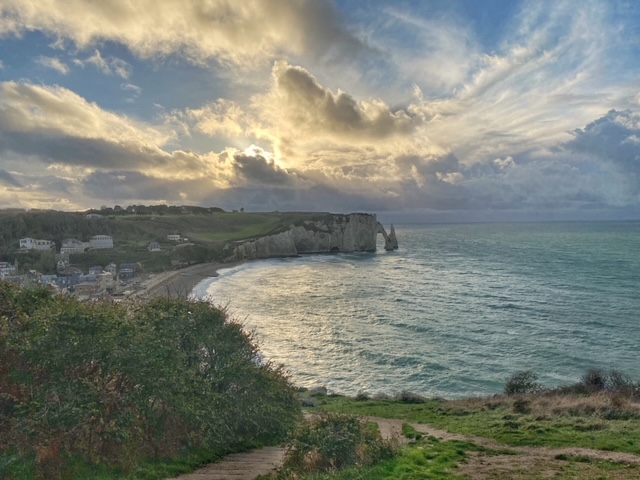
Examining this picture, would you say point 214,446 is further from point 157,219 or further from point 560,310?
point 157,219

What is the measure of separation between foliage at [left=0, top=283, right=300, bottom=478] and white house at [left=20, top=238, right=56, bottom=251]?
360ft

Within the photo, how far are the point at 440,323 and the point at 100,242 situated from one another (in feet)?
351

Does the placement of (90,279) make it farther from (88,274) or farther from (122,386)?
(122,386)

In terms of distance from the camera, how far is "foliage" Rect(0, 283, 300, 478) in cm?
1306

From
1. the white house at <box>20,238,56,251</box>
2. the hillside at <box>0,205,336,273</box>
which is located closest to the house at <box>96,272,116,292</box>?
the hillside at <box>0,205,336,273</box>

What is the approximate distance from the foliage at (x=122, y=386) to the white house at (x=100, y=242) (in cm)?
11559

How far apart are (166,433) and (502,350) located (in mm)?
34579

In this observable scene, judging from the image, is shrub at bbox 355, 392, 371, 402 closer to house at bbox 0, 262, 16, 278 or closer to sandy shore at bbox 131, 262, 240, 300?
sandy shore at bbox 131, 262, 240, 300

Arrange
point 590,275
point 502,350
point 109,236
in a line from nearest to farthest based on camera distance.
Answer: point 502,350 < point 590,275 < point 109,236

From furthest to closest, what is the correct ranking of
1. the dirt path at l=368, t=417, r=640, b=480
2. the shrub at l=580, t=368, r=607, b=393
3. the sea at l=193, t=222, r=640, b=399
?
the sea at l=193, t=222, r=640, b=399, the shrub at l=580, t=368, r=607, b=393, the dirt path at l=368, t=417, r=640, b=480

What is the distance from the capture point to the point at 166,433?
15.3 meters

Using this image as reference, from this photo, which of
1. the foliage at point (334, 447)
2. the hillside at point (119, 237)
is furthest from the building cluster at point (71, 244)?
the foliage at point (334, 447)

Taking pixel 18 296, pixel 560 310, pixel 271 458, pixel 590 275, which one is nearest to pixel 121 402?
pixel 271 458

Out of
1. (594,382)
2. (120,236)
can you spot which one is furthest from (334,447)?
(120,236)
